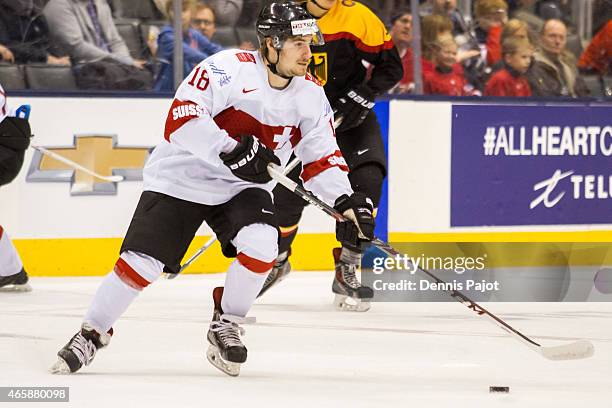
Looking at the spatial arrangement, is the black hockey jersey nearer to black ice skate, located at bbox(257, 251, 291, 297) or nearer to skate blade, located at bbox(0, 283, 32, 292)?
black ice skate, located at bbox(257, 251, 291, 297)

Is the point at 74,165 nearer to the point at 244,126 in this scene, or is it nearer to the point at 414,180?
the point at 414,180

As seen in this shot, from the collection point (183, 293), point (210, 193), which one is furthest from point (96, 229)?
point (210, 193)

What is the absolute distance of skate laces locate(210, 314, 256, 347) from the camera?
3.43m

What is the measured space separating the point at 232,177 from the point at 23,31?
245cm

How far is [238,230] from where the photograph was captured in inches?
135

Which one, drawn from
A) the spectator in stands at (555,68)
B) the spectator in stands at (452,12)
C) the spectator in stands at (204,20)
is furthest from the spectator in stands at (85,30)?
the spectator in stands at (555,68)

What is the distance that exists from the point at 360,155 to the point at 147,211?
1.68 meters

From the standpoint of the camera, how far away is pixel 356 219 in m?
3.48

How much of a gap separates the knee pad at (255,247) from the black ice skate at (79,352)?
44cm

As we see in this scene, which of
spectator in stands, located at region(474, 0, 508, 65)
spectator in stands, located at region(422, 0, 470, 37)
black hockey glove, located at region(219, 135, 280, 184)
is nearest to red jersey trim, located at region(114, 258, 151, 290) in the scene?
black hockey glove, located at region(219, 135, 280, 184)

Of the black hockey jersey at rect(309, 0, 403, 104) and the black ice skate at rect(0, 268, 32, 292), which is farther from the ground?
the black hockey jersey at rect(309, 0, 403, 104)

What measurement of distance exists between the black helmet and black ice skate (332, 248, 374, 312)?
1615 millimetres

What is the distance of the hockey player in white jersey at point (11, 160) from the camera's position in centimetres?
508

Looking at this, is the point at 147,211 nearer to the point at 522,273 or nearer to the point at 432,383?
A: the point at 432,383
